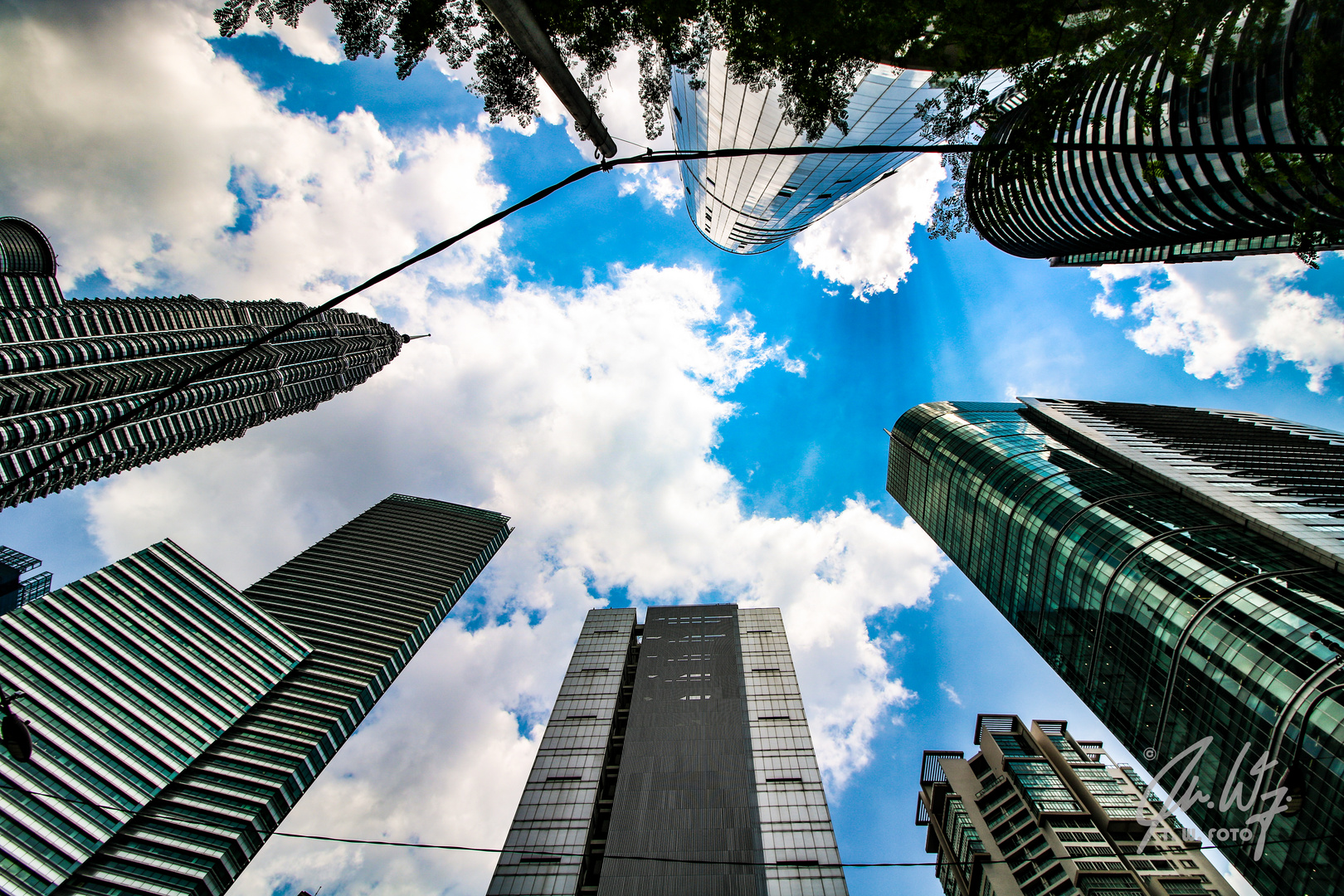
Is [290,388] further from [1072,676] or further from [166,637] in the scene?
[1072,676]

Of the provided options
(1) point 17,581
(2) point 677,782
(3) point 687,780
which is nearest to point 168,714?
(1) point 17,581

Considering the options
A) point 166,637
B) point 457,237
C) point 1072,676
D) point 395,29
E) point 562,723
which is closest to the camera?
point 457,237

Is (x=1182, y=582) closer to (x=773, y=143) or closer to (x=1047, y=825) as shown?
(x=1047, y=825)

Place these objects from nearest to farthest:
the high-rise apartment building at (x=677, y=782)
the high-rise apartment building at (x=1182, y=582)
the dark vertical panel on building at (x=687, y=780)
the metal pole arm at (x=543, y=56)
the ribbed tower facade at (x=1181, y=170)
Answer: the metal pole arm at (x=543, y=56) → the ribbed tower facade at (x=1181, y=170) → the high-rise apartment building at (x=1182, y=582) → the dark vertical panel on building at (x=687, y=780) → the high-rise apartment building at (x=677, y=782)

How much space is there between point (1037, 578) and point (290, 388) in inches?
7496

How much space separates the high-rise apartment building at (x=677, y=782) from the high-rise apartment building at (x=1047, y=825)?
22.5 m

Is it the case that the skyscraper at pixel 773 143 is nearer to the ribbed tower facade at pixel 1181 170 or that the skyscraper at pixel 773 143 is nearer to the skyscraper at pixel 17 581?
the ribbed tower facade at pixel 1181 170

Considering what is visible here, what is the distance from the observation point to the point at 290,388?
15925 centimetres

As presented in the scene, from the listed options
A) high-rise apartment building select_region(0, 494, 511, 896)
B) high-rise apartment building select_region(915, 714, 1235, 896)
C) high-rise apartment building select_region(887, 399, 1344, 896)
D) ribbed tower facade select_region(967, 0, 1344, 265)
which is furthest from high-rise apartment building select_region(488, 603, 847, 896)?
→ high-rise apartment building select_region(0, 494, 511, 896)

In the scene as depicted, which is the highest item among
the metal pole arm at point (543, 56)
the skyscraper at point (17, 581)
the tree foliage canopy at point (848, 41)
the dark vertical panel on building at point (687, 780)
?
the skyscraper at point (17, 581)

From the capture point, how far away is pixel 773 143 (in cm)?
3281

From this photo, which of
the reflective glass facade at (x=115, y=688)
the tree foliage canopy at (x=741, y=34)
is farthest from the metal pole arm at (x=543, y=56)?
the reflective glass facade at (x=115, y=688)

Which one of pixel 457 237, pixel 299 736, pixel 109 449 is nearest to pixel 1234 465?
pixel 457 237

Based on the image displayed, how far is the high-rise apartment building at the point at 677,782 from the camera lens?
4703 cm
